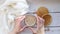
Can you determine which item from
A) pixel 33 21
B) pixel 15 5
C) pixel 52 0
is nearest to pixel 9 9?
pixel 15 5

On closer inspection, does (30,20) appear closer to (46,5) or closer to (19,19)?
(19,19)

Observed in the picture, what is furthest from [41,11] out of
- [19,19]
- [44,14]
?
[19,19]

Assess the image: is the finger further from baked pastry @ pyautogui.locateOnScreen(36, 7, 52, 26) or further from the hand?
baked pastry @ pyautogui.locateOnScreen(36, 7, 52, 26)

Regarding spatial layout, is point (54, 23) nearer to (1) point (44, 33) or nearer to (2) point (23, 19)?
(1) point (44, 33)

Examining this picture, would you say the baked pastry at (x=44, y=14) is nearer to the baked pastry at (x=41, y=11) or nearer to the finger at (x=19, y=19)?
the baked pastry at (x=41, y=11)

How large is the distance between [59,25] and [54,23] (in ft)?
0.12

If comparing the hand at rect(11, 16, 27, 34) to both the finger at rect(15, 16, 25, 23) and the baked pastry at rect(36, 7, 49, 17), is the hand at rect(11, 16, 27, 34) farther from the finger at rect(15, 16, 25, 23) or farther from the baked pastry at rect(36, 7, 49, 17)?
the baked pastry at rect(36, 7, 49, 17)

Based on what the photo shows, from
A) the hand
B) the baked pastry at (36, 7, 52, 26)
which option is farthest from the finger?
the baked pastry at (36, 7, 52, 26)

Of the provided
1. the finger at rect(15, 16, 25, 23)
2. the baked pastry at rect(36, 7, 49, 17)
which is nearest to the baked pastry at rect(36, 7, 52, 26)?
the baked pastry at rect(36, 7, 49, 17)

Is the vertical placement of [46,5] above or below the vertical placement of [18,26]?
above

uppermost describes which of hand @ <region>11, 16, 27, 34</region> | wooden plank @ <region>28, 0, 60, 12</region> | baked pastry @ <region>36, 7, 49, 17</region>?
wooden plank @ <region>28, 0, 60, 12</region>

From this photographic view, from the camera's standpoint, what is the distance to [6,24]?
70cm

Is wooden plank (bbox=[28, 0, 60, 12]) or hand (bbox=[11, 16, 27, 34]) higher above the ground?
wooden plank (bbox=[28, 0, 60, 12])

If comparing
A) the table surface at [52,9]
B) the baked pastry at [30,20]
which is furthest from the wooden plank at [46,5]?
the baked pastry at [30,20]
